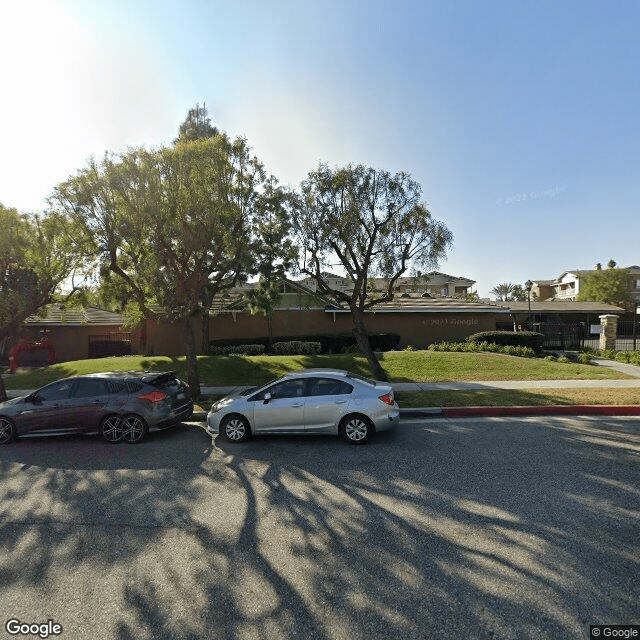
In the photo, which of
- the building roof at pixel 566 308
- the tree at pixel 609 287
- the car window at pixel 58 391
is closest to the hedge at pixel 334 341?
the car window at pixel 58 391

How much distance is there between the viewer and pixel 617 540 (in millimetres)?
4059

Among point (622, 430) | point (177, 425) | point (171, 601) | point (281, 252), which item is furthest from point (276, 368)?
point (171, 601)

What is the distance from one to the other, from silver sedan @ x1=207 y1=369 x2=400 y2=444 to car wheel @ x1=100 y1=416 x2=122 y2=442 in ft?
6.26

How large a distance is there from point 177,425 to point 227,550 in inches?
223

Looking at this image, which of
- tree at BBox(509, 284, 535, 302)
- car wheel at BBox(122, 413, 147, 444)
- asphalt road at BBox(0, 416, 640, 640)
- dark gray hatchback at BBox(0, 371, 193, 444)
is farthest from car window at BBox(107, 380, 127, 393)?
tree at BBox(509, 284, 535, 302)

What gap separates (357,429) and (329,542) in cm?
343

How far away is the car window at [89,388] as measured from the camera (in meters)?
8.52

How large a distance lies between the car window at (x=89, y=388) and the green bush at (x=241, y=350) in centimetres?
1189

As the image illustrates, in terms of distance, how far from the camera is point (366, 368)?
16203 mm

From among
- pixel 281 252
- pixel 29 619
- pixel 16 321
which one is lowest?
pixel 29 619

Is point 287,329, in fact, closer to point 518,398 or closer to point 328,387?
point 518,398

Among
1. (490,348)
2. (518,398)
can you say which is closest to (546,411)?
(518,398)

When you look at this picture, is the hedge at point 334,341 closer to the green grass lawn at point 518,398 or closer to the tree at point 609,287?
the green grass lawn at point 518,398

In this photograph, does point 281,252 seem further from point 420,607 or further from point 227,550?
point 420,607
